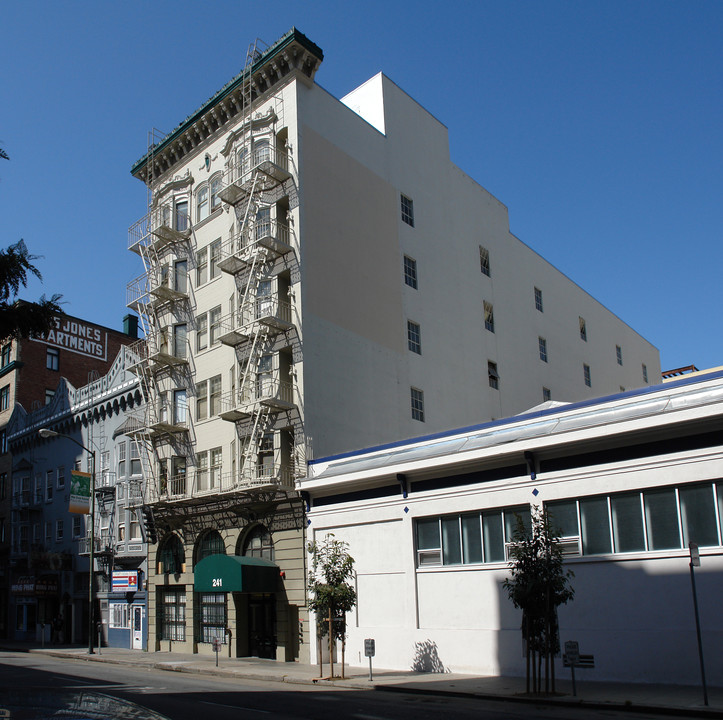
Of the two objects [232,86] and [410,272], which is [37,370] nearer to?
[232,86]

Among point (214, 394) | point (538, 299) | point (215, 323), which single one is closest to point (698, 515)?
point (214, 394)

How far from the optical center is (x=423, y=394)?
132 ft

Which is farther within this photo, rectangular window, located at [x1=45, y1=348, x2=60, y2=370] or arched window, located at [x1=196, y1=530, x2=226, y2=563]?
rectangular window, located at [x1=45, y1=348, x2=60, y2=370]

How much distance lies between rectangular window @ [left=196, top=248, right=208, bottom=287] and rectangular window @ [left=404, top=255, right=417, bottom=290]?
Result: 34.7 feet

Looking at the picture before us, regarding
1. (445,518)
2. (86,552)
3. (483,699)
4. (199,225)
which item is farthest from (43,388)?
(483,699)

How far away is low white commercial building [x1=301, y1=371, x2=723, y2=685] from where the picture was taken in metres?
21.0

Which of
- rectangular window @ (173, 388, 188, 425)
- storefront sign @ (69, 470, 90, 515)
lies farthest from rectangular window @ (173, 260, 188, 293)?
storefront sign @ (69, 470, 90, 515)

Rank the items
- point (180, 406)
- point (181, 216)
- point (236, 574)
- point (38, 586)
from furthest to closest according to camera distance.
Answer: point (38, 586) → point (181, 216) → point (180, 406) → point (236, 574)

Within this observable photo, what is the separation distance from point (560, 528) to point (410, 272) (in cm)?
2132

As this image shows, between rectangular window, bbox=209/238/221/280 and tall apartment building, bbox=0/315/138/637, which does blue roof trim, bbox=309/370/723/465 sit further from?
tall apartment building, bbox=0/315/138/637

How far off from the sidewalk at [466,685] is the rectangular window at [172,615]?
10.5 feet

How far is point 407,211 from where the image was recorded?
42375 millimetres

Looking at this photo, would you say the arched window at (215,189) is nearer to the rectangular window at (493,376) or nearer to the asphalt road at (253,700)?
the rectangular window at (493,376)

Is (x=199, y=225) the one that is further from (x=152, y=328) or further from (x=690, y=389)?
(x=690, y=389)
